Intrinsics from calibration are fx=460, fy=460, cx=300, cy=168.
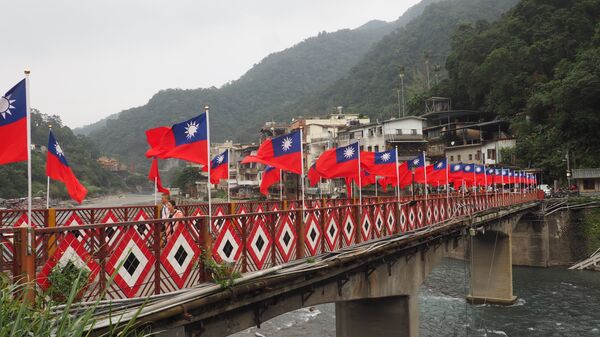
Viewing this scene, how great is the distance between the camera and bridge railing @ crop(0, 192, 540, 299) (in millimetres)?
6699

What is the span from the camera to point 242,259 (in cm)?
938

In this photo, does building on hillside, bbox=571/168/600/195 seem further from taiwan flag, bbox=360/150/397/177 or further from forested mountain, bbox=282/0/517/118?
forested mountain, bbox=282/0/517/118

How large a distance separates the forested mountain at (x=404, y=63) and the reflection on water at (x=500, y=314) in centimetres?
7336

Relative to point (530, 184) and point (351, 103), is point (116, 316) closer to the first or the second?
point (530, 184)

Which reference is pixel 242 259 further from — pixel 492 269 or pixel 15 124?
pixel 492 269

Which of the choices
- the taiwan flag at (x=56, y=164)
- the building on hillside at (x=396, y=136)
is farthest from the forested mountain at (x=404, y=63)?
the taiwan flag at (x=56, y=164)

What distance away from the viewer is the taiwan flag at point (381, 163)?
20.1m

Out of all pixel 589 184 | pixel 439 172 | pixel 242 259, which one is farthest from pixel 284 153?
pixel 589 184

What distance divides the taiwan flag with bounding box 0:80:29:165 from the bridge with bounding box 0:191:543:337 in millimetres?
1650

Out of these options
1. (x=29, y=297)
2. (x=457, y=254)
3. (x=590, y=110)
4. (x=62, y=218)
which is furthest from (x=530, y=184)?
(x=29, y=297)

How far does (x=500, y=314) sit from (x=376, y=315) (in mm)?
18461

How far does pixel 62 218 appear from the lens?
1414 cm

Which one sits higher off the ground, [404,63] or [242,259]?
[404,63]

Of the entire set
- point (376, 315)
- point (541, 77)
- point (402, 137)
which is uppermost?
point (541, 77)
